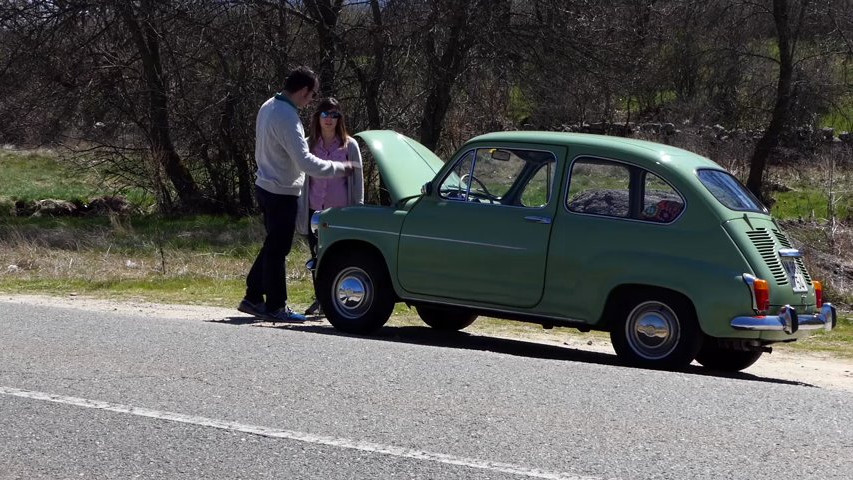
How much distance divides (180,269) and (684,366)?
8392mm

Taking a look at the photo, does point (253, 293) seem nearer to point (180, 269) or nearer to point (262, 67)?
point (180, 269)

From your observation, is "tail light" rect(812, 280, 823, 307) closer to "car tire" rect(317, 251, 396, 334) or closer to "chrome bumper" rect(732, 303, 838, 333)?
"chrome bumper" rect(732, 303, 838, 333)

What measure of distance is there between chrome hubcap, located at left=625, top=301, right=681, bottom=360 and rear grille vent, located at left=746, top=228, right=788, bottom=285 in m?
0.73

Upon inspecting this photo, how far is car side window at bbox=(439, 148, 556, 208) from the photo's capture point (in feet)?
30.6

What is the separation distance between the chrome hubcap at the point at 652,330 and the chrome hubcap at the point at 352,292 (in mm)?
Result: 2276

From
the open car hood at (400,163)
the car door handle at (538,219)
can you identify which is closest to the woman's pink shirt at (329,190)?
the open car hood at (400,163)

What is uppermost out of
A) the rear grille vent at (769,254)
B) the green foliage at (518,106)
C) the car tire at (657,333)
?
the green foliage at (518,106)

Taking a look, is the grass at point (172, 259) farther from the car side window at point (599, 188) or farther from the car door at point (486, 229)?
the car side window at point (599, 188)

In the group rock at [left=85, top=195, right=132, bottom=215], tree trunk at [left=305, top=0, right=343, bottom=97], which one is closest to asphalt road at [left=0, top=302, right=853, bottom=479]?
tree trunk at [left=305, top=0, right=343, bottom=97]

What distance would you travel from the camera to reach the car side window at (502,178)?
368 inches

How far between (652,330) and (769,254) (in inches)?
38.0

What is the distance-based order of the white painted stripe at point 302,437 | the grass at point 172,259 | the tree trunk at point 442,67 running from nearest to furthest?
1. the white painted stripe at point 302,437
2. the grass at point 172,259
3. the tree trunk at point 442,67

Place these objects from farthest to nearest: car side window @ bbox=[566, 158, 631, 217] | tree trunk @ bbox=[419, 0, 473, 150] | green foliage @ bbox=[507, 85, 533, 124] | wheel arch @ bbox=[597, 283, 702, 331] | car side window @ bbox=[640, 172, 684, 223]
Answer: green foliage @ bbox=[507, 85, 533, 124]
tree trunk @ bbox=[419, 0, 473, 150]
car side window @ bbox=[566, 158, 631, 217]
car side window @ bbox=[640, 172, 684, 223]
wheel arch @ bbox=[597, 283, 702, 331]

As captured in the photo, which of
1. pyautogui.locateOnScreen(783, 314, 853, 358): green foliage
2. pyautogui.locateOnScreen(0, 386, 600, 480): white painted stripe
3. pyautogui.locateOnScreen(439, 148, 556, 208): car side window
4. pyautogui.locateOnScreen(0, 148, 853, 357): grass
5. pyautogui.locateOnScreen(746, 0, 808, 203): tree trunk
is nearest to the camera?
pyautogui.locateOnScreen(0, 386, 600, 480): white painted stripe
